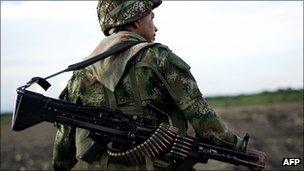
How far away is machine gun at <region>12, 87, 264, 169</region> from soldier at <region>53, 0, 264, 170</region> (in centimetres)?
7

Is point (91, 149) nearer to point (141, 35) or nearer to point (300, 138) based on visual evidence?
point (141, 35)

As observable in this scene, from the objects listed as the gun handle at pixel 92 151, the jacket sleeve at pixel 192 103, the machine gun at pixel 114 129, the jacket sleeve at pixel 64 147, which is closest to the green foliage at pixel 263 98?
the jacket sleeve at pixel 64 147

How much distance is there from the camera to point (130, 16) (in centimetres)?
459

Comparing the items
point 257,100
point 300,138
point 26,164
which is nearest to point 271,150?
point 300,138

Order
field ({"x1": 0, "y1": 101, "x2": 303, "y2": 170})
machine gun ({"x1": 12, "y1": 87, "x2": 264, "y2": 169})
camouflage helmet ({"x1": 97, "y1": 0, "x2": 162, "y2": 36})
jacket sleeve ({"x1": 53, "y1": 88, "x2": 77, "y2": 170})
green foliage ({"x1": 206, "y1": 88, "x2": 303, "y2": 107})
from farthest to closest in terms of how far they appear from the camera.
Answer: green foliage ({"x1": 206, "y1": 88, "x2": 303, "y2": 107}) < field ({"x1": 0, "y1": 101, "x2": 303, "y2": 170}) < jacket sleeve ({"x1": 53, "y1": 88, "x2": 77, "y2": 170}) < camouflage helmet ({"x1": 97, "y1": 0, "x2": 162, "y2": 36}) < machine gun ({"x1": 12, "y1": 87, "x2": 264, "y2": 169})

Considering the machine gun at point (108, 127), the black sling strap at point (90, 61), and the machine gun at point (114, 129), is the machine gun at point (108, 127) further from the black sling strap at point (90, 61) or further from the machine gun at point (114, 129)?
the black sling strap at point (90, 61)

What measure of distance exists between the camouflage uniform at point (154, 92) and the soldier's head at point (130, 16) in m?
0.12

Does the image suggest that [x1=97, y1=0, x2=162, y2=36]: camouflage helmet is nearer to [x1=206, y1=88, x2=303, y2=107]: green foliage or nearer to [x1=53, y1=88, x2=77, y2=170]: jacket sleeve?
[x1=53, y1=88, x2=77, y2=170]: jacket sleeve

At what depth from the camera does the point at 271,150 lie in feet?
56.7

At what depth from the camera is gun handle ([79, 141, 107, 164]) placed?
14.2 ft

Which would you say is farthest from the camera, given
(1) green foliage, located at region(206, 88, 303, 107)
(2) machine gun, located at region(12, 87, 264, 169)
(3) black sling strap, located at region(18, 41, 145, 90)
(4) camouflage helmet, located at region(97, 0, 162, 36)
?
(1) green foliage, located at region(206, 88, 303, 107)

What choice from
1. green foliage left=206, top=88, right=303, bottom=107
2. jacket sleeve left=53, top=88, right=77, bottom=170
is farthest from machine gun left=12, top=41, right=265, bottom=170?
green foliage left=206, top=88, right=303, bottom=107

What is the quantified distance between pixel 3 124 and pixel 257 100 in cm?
933

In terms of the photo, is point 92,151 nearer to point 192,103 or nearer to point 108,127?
point 108,127
